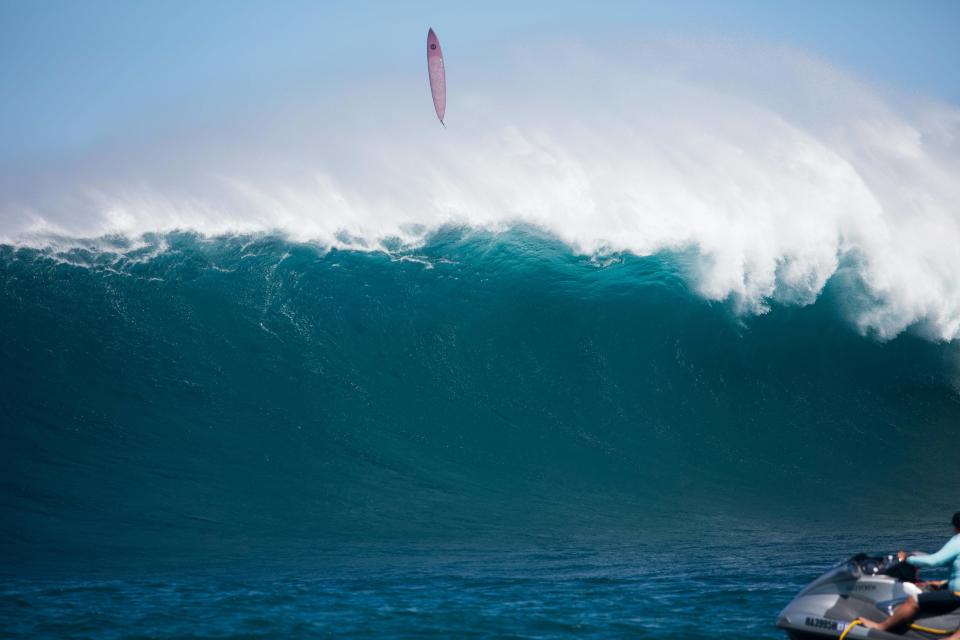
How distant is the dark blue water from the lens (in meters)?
6.48

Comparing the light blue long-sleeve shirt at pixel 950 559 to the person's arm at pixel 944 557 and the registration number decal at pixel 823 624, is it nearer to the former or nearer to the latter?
the person's arm at pixel 944 557

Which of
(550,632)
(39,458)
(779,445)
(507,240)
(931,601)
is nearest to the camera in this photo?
(931,601)

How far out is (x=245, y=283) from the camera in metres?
14.1

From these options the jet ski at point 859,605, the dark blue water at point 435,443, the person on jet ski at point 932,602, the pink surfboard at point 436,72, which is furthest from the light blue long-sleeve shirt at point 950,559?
the pink surfboard at point 436,72

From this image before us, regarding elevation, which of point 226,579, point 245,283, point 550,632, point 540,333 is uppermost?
point 245,283

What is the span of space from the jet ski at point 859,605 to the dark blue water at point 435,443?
15.5 inches

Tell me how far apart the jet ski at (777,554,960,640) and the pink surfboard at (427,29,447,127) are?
10.5 m

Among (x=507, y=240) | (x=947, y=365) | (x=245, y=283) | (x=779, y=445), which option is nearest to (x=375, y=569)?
(x=779, y=445)

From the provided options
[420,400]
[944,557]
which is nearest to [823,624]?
[944,557]

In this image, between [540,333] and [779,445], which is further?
[540,333]

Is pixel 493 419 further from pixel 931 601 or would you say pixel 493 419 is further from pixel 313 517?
pixel 931 601

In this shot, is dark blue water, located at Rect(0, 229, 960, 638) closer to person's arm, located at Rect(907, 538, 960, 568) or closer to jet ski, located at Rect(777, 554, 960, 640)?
jet ski, located at Rect(777, 554, 960, 640)

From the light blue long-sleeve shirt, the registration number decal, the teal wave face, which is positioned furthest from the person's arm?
the teal wave face

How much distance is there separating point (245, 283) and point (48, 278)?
3.28 m
